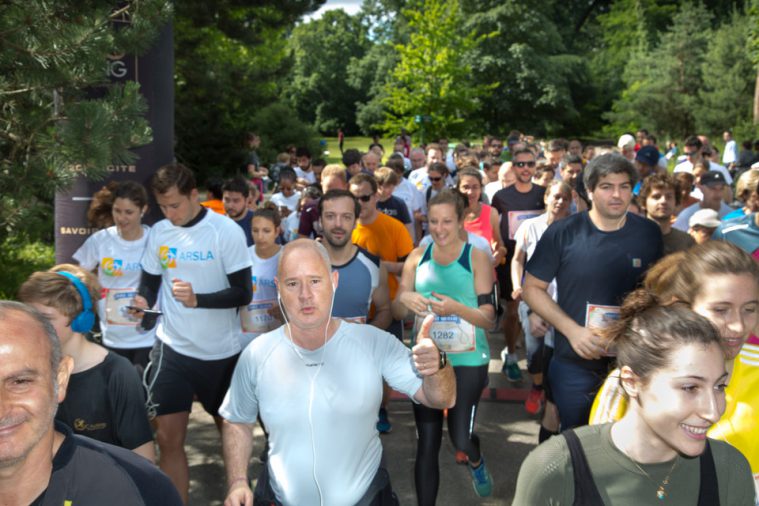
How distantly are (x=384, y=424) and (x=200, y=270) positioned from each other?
239 centimetres

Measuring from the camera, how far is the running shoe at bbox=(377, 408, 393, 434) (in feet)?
21.6

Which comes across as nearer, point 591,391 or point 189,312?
point 591,391

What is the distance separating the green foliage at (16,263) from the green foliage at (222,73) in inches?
138

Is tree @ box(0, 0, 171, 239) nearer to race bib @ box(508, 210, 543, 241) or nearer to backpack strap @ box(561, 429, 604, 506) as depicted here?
backpack strap @ box(561, 429, 604, 506)

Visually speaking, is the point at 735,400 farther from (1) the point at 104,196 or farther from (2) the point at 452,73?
(2) the point at 452,73

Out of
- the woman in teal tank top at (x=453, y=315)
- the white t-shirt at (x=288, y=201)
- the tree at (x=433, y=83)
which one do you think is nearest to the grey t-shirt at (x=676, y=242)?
the woman in teal tank top at (x=453, y=315)

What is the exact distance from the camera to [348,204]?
18.0 feet

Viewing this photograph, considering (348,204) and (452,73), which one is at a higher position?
(452,73)

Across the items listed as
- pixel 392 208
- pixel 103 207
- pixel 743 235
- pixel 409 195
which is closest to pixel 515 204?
pixel 392 208

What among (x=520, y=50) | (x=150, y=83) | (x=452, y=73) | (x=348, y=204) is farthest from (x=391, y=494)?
(x=520, y=50)

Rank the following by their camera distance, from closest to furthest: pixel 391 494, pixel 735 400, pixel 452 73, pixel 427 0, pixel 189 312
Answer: pixel 735 400, pixel 391 494, pixel 189 312, pixel 452 73, pixel 427 0

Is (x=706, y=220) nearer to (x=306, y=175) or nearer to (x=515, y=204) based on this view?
(x=515, y=204)

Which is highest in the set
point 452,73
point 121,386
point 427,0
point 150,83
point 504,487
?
point 427,0

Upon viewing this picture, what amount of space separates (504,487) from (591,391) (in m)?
1.39
